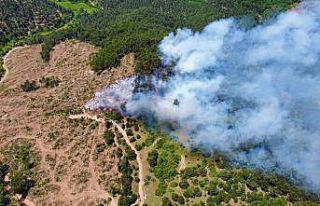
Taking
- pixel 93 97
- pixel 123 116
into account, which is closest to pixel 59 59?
pixel 93 97

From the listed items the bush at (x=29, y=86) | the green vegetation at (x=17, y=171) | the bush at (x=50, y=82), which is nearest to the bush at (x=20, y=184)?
the green vegetation at (x=17, y=171)

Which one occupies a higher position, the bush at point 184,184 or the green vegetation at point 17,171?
the bush at point 184,184

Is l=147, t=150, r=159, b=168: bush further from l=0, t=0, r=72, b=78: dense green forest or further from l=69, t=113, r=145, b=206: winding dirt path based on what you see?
l=0, t=0, r=72, b=78: dense green forest

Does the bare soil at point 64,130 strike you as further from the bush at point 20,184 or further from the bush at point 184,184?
the bush at point 184,184

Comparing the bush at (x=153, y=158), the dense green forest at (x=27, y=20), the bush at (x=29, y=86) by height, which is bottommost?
the dense green forest at (x=27, y=20)

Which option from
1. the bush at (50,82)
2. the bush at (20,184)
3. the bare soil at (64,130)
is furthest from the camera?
the bush at (50,82)

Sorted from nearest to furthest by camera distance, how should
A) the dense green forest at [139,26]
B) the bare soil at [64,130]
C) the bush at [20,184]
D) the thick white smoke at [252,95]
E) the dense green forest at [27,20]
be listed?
the thick white smoke at [252,95]
the bush at [20,184]
the bare soil at [64,130]
the dense green forest at [139,26]
the dense green forest at [27,20]
